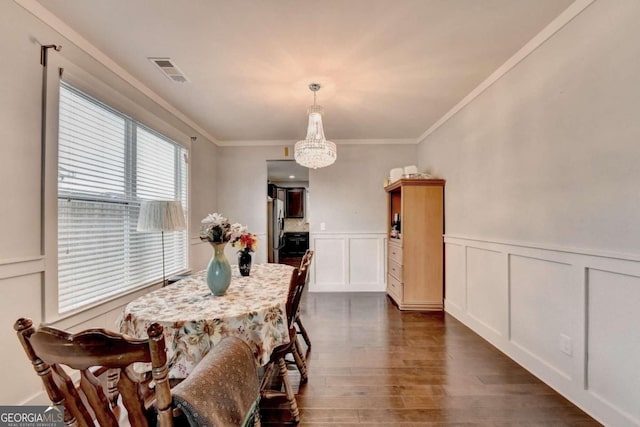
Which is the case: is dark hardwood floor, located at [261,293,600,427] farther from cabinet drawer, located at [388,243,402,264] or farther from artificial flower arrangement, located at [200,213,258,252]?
artificial flower arrangement, located at [200,213,258,252]

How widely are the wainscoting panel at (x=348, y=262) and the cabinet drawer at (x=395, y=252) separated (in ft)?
0.92

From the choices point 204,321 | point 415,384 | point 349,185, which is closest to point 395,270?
point 349,185

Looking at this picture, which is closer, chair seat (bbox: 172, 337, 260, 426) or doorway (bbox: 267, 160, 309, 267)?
chair seat (bbox: 172, 337, 260, 426)

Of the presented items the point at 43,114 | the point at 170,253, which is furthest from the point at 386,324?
the point at 43,114

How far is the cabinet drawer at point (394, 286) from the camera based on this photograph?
3.98 meters

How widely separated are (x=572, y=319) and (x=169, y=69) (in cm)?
363

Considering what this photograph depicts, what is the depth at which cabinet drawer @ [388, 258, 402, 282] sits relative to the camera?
400cm

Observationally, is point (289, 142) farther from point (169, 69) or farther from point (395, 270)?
point (395, 270)

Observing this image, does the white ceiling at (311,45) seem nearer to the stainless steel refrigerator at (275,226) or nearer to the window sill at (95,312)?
the window sill at (95,312)

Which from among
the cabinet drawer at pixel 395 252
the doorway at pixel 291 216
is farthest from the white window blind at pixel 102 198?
the doorway at pixel 291 216

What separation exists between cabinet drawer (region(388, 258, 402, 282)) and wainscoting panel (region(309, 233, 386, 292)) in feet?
1.03

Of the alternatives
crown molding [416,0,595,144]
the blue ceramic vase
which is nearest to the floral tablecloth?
the blue ceramic vase

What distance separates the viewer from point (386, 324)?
11.0 feet

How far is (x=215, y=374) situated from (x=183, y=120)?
11.7ft
